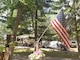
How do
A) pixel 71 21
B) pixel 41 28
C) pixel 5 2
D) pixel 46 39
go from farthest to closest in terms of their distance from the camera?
pixel 46 39, pixel 41 28, pixel 71 21, pixel 5 2

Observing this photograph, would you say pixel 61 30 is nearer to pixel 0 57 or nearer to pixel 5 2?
pixel 0 57

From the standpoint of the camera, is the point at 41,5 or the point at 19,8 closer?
the point at 19,8

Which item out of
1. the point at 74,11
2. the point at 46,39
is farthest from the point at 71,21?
the point at 46,39

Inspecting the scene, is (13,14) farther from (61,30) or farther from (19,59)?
(61,30)

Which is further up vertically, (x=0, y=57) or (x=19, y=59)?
(x=0, y=57)

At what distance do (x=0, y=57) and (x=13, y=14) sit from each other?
8865 mm

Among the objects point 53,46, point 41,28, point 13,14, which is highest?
point 13,14

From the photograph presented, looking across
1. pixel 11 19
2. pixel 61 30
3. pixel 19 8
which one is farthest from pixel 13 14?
pixel 61 30

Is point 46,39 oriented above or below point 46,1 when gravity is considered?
below

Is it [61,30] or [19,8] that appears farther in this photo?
[19,8]

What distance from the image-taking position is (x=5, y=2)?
12086 millimetres

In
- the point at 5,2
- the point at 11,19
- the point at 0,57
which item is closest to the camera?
the point at 0,57

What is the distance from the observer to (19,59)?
18438mm

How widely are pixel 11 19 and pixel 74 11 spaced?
5600 millimetres
